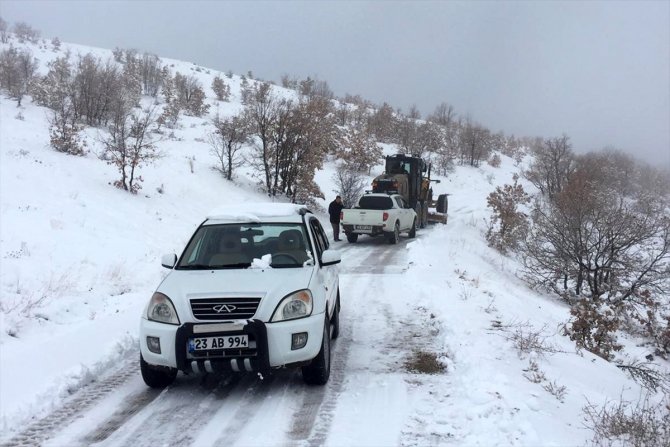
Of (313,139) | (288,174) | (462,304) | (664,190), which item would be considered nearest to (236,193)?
(288,174)

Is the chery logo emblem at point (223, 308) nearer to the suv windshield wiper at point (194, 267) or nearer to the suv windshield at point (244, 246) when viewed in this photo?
the suv windshield at point (244, 246)

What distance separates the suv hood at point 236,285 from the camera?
4688mm

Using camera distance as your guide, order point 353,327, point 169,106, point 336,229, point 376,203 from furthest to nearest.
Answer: point 169,106 → point 336,229 → point 376,203 → point 353,327

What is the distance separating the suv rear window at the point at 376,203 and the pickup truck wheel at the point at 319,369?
1392 cm

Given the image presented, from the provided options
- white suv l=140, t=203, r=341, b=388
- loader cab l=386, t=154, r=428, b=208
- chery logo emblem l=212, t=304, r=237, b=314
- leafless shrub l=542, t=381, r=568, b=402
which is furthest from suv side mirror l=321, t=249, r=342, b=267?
loader cab l=386, t=154, r=428, b=208

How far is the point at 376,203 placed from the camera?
19.0 metres

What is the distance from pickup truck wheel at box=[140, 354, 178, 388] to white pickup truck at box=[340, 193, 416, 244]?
44.7ft

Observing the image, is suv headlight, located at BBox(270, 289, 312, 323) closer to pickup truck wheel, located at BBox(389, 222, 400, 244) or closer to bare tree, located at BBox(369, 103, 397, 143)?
pickup truck wheel, located at BBox(389, 222, 400, 244)

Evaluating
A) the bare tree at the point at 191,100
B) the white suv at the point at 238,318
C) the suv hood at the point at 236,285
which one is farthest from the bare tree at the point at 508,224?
the bare tree at the point at 191,100

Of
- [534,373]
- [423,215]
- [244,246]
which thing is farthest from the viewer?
[423,215]

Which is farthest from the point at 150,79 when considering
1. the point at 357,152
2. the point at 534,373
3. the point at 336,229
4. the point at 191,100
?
the point at 534,373

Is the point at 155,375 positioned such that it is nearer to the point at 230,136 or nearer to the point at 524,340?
the point at 524,340

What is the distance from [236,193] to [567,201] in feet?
47.5

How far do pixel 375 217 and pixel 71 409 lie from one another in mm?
14381
